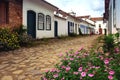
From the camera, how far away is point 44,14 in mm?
18984

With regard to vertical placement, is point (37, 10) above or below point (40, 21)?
above

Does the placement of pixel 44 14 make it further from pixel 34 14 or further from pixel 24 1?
pixel 24 1

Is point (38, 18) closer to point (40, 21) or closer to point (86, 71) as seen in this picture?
point (40, 21)

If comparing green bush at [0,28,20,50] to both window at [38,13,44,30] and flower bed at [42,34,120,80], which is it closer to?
flower bed at [42,34,120,80]

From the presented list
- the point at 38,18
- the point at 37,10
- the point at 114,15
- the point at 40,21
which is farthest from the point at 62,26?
the point at 114,15

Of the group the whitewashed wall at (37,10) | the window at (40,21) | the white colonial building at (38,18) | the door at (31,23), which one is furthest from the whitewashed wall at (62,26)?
the door at (31,23)

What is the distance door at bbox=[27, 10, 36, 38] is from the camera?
52.2ft

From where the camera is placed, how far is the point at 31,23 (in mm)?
16469

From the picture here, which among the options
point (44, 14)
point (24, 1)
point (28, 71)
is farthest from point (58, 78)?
point (44, 14)

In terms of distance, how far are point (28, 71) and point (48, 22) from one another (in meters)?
14.7

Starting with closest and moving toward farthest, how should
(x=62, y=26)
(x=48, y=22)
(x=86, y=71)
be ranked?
(x=86, y=71), (x=48, y=22), (x=62, y=26)

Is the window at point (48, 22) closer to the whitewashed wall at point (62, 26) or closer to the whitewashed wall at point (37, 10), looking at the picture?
the whitewashed wall at point (37, 10)

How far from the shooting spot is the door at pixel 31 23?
1591cm

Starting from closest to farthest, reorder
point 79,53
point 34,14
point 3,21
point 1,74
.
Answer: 1. point 79,53
2. point 1,74
3. point 3,21
4. point 34,14
